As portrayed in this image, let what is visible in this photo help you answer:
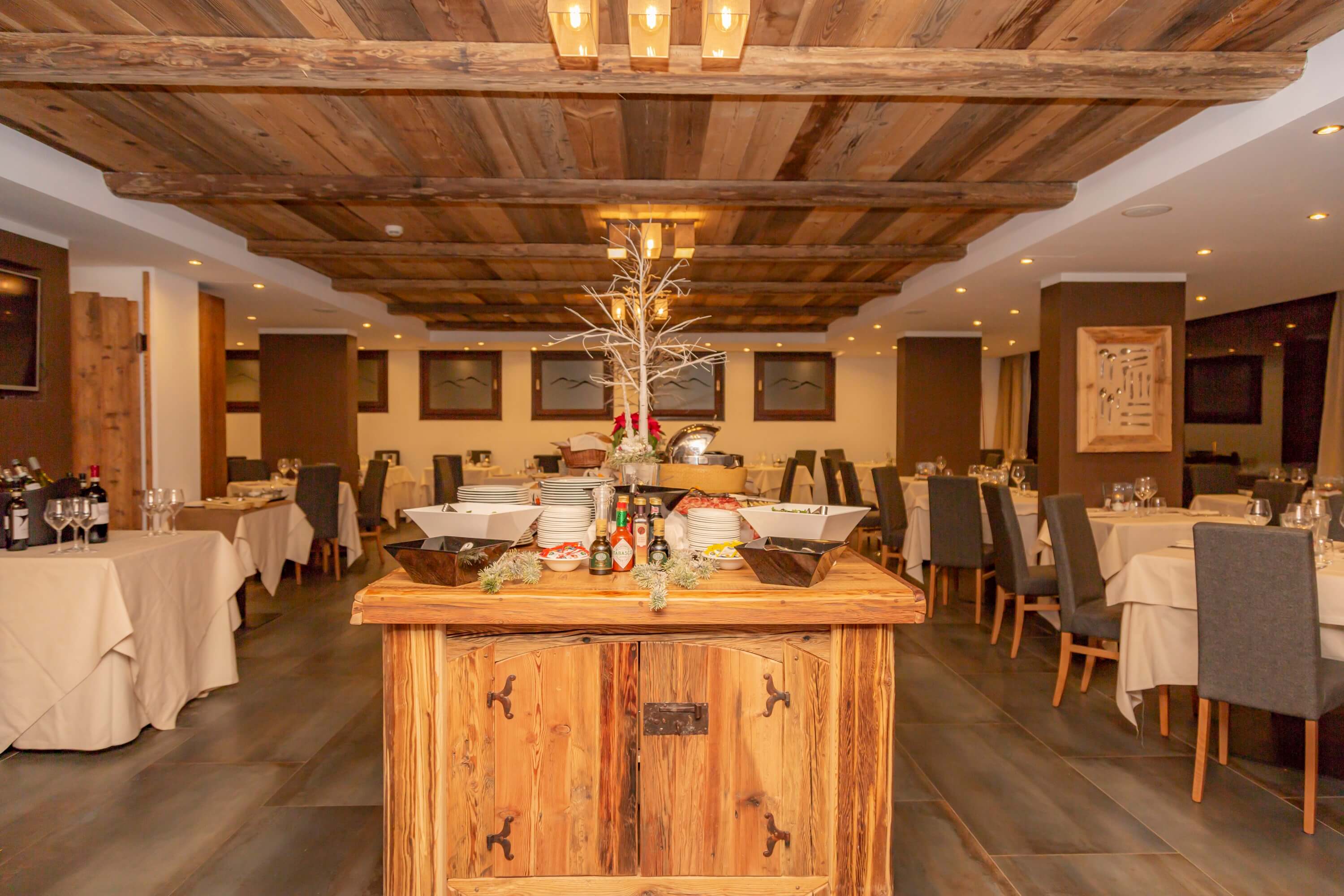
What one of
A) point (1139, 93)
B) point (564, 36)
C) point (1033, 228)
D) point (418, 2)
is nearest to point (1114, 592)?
point (1139, 93)

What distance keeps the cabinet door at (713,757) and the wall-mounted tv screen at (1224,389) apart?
28.1ft

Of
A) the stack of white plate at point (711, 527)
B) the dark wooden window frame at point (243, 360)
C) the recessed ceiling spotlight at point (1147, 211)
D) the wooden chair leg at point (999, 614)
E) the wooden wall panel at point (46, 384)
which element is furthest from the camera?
the dark wooden window frame at point (243, 360)

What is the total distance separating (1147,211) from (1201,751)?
9.21ft

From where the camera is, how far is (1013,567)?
13.9ft

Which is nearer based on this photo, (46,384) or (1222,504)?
(46,384)

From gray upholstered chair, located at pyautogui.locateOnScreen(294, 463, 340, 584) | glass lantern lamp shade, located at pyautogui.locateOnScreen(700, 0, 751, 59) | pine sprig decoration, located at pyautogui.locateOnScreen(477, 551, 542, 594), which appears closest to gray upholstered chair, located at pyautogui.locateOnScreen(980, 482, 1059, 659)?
glass lantern lamp shade, located at pyautogui.locateOnScreen(700, 0, 751, 59)

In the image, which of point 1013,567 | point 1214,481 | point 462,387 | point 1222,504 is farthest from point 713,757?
point 462,387

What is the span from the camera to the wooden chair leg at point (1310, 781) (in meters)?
2.46

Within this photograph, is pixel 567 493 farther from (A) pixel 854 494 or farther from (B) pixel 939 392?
(B) pixel 939 392

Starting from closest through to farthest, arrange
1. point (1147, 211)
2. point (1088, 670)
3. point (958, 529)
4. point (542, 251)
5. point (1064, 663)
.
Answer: point (1064, 663) < point (1088, 670) < point (1147, 211) < point (958, 529) < point (542, 251)

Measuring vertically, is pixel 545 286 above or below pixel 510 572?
above

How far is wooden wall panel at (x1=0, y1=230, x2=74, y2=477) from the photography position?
169 inches

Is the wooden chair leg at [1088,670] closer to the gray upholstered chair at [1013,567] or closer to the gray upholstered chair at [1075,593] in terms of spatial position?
the gray upholstered chair at [1075,593]

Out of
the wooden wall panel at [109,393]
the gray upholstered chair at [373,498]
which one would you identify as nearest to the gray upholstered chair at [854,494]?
the gray upholstered chair at [373,498]
